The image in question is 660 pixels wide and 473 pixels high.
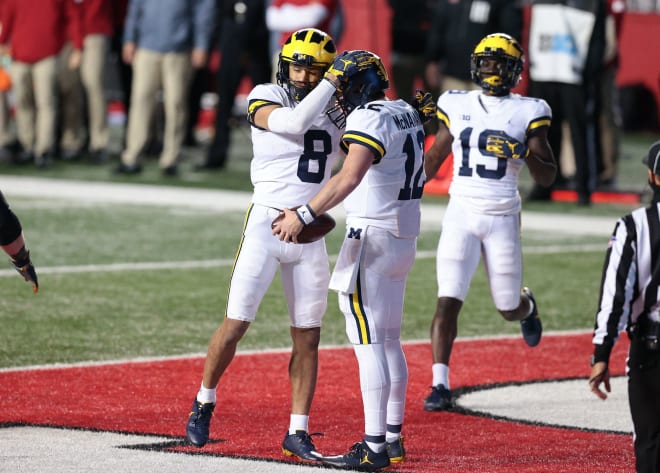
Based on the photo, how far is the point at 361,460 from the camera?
244 inches

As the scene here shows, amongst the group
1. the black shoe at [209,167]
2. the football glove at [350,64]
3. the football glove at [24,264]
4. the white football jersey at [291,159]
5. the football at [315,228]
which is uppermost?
the football glove at [350,64]

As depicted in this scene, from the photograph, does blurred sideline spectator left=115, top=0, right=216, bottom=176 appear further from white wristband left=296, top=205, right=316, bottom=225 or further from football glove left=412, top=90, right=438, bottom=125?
white wristband left=296, top=205, right=316, bottom=225

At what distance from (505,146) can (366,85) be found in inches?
Answer: 70.6

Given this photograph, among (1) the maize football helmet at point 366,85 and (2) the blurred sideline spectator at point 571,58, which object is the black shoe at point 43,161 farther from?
(1) the maize football helmet at point 366,85

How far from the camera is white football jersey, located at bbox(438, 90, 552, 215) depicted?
7.96m

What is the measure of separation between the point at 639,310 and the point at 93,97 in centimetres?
1373

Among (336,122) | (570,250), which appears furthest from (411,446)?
(570,250)

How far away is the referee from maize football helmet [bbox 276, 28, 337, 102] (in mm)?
1773

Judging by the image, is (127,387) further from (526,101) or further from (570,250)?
(570,250)

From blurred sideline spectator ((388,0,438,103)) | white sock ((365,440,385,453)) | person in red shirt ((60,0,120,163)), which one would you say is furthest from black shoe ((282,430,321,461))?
blurred sideline spectator ((388,0,438,103))

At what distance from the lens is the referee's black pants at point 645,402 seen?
5277mm

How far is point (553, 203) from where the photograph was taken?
16.2m

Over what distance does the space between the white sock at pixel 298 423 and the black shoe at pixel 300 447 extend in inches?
0.8

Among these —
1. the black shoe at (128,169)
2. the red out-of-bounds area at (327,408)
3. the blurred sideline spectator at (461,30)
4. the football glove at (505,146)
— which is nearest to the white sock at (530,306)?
the red out-of-bounds area at (327,408)
